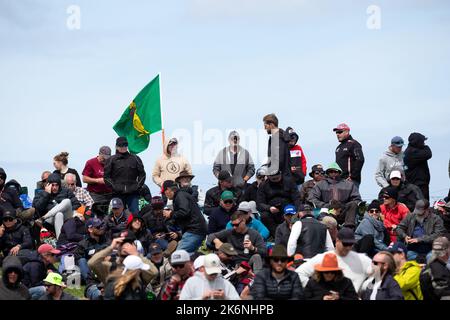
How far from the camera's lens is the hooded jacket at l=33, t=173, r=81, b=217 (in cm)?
2553

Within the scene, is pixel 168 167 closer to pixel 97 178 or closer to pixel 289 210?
pixel 97 178

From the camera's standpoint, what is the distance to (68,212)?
82.7ft

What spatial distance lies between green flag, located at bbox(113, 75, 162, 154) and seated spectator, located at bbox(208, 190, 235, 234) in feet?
20.2

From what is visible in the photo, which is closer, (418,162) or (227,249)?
(227,249)

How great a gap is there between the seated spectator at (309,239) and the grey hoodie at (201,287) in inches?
125

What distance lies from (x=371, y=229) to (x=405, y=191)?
81.5 inches

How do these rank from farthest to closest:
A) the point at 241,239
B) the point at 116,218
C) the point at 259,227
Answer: the point at 116,218 → the point at 259,227 → the point at 241,239

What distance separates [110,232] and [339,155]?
5.62 m

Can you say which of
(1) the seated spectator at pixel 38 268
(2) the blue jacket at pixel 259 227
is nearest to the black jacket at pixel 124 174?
(2) the blue jacket at pixel 259 227

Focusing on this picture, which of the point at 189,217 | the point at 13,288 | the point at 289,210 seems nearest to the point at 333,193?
the point at 289,210

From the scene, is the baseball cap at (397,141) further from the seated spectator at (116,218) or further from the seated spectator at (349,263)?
the seated spectator at (349,263)

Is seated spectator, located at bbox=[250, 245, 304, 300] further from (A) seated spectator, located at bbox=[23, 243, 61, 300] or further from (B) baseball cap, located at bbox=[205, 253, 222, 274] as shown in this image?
(A) seated spectator, located at bbox=[23, 243, 61, 300]

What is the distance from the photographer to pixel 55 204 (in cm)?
2559
